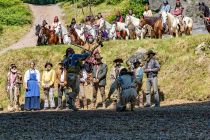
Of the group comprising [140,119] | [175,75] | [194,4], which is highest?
[194,4]

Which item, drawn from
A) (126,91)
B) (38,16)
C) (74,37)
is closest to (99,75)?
(126,91)

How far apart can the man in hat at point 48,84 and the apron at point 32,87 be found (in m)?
0.34

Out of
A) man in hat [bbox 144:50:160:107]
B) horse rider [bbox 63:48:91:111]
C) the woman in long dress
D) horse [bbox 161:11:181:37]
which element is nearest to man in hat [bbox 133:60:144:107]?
man in hat [bbox 144:50:160:107]

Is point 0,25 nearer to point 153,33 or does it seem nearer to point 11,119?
point 153,33

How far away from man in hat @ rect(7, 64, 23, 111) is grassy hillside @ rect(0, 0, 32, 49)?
50.7ft

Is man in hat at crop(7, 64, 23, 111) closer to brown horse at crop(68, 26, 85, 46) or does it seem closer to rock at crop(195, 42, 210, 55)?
brown horse at crop(68, 26, 85, 46)

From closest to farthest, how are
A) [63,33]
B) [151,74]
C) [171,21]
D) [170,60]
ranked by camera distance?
[151,74], [170,60], [171,21], [63,33]

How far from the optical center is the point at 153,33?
1215 inches

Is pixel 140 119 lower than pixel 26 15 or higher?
lower

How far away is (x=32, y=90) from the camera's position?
25047 millimetres

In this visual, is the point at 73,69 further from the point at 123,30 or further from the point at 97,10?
the point at 97,10

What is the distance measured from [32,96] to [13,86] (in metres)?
0.86

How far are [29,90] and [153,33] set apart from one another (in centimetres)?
828

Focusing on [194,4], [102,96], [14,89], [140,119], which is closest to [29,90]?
[14,89]
